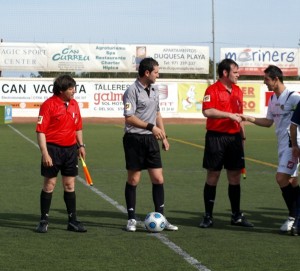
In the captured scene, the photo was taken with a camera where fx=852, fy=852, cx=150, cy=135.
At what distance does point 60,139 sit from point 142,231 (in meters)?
1.39

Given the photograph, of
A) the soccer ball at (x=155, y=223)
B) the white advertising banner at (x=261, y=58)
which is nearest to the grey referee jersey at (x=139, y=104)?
the soccer ball at (x=155, y=223)

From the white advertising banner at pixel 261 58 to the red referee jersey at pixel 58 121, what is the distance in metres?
42.5

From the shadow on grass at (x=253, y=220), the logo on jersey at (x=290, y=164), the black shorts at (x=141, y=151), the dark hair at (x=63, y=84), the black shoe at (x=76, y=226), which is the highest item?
the dark hair at (x=63, y=84)

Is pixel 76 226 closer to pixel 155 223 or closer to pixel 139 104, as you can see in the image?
pixel 155 223

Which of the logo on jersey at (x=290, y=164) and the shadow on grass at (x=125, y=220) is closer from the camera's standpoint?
the logo on jersey at (x=290, y=164)

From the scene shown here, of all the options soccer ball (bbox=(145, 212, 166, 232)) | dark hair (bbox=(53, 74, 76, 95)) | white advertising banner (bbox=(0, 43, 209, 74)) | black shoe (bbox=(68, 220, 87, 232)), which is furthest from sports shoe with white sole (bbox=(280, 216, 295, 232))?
white advertising banner (bbox=(0, 43, 209, 74))

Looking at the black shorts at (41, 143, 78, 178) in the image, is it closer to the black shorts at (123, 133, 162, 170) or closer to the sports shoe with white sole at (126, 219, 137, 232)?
the black shorts at (123, 133, 162, 170)

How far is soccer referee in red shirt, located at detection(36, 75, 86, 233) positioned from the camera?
946cm

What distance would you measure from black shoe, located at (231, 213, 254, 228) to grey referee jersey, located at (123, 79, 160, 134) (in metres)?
1.53

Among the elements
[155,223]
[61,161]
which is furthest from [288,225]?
[61,161]

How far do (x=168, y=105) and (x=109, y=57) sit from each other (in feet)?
21.3

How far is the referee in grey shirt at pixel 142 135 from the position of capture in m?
9.59

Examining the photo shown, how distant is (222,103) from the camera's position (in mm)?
9945

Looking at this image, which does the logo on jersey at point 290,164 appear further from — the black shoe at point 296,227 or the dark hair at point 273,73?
the dark hair at point 273,73
